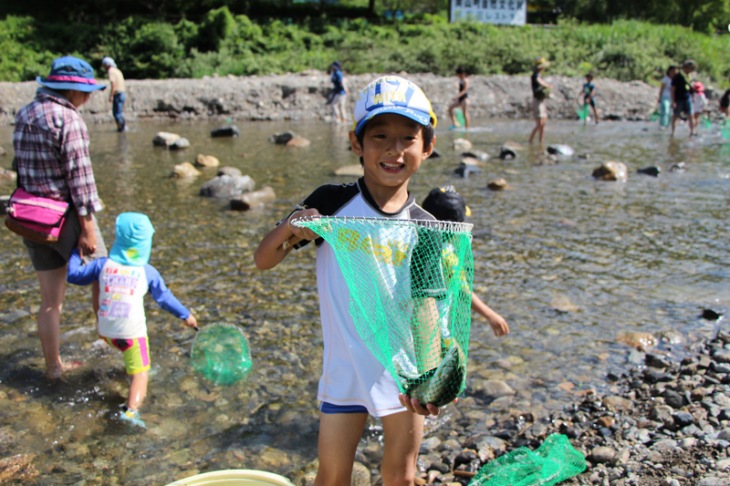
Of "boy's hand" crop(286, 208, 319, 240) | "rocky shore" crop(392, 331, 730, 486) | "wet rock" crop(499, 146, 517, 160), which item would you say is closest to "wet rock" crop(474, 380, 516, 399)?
"rocky shore" crop(392, 331, 730, 486)

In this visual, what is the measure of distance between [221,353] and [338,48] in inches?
1243

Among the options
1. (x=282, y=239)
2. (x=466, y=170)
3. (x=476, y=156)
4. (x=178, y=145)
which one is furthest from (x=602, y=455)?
(x=178, y=145)

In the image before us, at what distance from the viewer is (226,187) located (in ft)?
33.3

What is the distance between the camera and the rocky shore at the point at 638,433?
3.16m

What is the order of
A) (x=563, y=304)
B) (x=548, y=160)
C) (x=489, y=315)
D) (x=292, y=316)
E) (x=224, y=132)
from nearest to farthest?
(x=489, y=315) < (x=292, y=316) < (x=563, y=304) < (x=548, y=160) < (x=224, y=132)

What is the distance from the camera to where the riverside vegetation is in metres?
29.8

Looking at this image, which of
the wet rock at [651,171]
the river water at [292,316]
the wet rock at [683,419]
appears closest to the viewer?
the wet rock at [683,419]

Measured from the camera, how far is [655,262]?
6859 mm

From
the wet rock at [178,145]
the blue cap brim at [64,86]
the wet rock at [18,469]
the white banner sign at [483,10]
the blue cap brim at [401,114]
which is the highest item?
the white banner sign at [483,10]

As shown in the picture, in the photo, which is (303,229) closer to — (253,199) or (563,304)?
(563,304)

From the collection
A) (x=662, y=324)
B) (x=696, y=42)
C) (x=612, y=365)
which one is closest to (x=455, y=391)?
(x=612, y=365)

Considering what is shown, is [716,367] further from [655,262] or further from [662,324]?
[655,262]

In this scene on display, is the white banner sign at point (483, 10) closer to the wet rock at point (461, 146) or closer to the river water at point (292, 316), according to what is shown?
the wet rock at point (461, 146)

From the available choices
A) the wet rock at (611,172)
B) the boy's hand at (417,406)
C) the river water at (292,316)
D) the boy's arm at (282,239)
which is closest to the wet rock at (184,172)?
the river water at (292,316)
